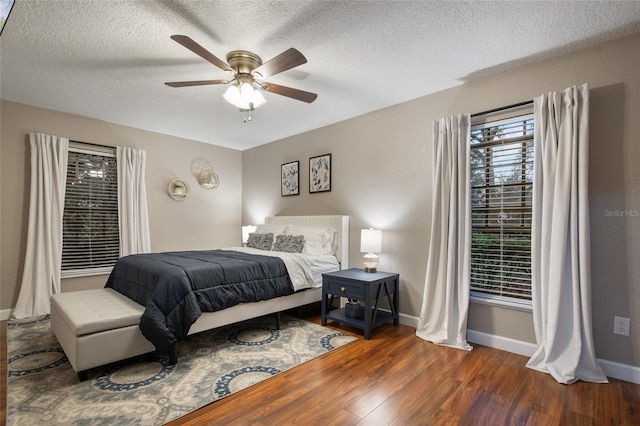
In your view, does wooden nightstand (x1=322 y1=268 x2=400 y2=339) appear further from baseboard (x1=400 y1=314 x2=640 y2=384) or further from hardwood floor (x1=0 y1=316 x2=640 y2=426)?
hardwood floor (x1=0 y1=316 x2=640 y2=426)

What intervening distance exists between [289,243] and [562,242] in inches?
112

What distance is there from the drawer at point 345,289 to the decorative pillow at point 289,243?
76 cm

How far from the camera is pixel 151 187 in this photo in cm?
485

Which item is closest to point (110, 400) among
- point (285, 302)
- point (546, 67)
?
point (285, 302)

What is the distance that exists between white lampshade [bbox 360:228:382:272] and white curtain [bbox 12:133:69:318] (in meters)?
3.83

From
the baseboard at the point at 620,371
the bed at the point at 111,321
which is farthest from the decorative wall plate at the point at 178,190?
the baseboard at the point at 620,371

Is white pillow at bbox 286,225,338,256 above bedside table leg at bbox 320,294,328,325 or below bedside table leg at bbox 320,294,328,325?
above

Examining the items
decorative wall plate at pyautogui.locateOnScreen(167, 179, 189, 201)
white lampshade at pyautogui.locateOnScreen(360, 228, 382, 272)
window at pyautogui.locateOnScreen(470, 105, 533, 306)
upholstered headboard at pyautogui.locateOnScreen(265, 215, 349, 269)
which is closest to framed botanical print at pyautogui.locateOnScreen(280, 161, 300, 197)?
upholstered headboard at pyautogui.locateOnScreen(265, 215, 349, 269)

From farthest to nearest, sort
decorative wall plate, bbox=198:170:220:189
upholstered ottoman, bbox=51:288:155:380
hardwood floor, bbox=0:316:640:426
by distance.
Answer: decorative wall plate, bbox=198:170:220:189 < upholstered ottoman, bbox=51:288:155:380 < hardwood floor, bbox=0:316:640:426

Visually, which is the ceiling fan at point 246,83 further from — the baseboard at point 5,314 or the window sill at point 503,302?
the baseboard at point 5,314

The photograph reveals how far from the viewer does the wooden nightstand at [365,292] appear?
10.1 ft

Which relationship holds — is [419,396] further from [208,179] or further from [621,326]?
[208,179]

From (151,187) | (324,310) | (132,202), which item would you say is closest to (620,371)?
(324,310)

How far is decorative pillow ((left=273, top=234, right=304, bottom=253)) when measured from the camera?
4009 mm
